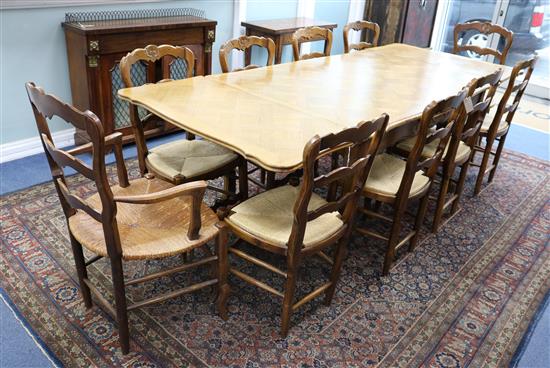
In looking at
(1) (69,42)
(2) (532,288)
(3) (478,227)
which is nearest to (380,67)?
(3) (478,227)

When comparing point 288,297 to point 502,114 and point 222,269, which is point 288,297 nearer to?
point 222,269

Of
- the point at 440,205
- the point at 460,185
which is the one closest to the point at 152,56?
the point at 440,205

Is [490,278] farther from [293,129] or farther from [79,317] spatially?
[79,317]

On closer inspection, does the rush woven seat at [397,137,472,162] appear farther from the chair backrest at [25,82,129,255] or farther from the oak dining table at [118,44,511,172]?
the chair backrest at [25,82,129,255]

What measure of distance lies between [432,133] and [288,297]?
0.98 m

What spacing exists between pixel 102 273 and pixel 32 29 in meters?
1.71

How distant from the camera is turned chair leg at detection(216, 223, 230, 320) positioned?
1.86m

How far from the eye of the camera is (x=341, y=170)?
1.71 m

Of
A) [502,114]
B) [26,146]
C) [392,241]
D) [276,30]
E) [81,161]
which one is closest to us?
[81,161]

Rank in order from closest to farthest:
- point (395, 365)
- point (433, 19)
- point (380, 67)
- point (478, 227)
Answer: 1. point (395, 365)
2. point (478, 227)
3. point (380, 67)
4. point (433, 19)

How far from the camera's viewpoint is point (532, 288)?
2.40m

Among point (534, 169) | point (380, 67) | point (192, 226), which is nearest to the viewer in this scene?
point (192, 226)

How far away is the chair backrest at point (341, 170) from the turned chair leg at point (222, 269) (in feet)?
0.89

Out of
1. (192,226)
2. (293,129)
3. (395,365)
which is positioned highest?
(293,129)
